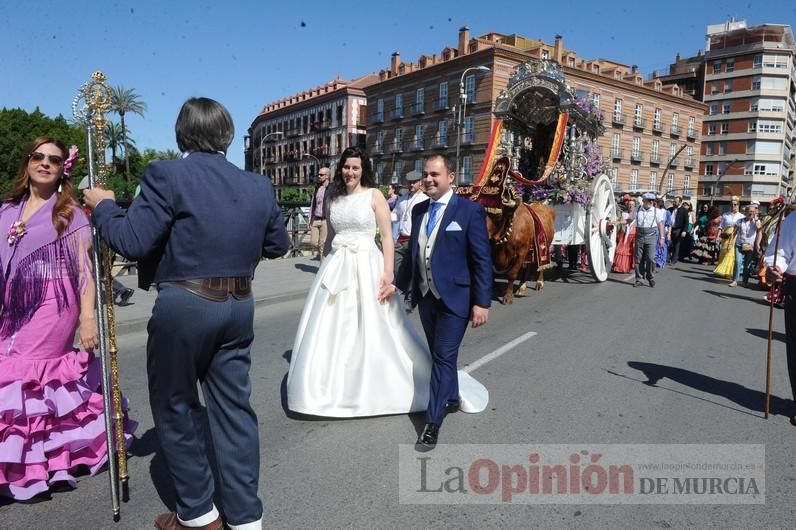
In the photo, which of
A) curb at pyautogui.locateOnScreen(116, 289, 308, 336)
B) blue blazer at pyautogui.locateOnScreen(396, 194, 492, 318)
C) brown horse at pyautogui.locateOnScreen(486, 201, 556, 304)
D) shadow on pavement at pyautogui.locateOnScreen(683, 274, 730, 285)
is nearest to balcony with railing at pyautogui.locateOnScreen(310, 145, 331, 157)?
shadow on pavement at pyautogui.locateOnScreen(683, 274, 730, 285)

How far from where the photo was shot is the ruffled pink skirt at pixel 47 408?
304 cm

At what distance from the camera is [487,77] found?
47.4 m

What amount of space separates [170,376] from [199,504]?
650 millimetres

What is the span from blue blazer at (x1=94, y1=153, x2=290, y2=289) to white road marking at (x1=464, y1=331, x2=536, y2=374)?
3.62m

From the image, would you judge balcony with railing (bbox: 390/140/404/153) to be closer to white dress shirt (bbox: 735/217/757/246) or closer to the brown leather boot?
white dress shirt (bbox: 735/217/757/246)

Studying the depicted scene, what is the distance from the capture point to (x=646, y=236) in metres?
12.1

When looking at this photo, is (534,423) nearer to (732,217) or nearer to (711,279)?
(711,279)

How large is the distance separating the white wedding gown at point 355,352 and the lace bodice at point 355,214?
16cm

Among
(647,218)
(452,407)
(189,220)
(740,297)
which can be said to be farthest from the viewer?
(647,218)

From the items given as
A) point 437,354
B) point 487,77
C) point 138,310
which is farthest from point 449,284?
point 487,77

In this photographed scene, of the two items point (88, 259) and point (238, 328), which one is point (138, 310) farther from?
point (238, 328)

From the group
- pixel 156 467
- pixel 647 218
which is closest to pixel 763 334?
pixel 647 218

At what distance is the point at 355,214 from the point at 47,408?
8.38 ft

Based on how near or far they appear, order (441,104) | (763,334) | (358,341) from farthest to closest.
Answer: (441,104) < (763,334) < (358,341)
